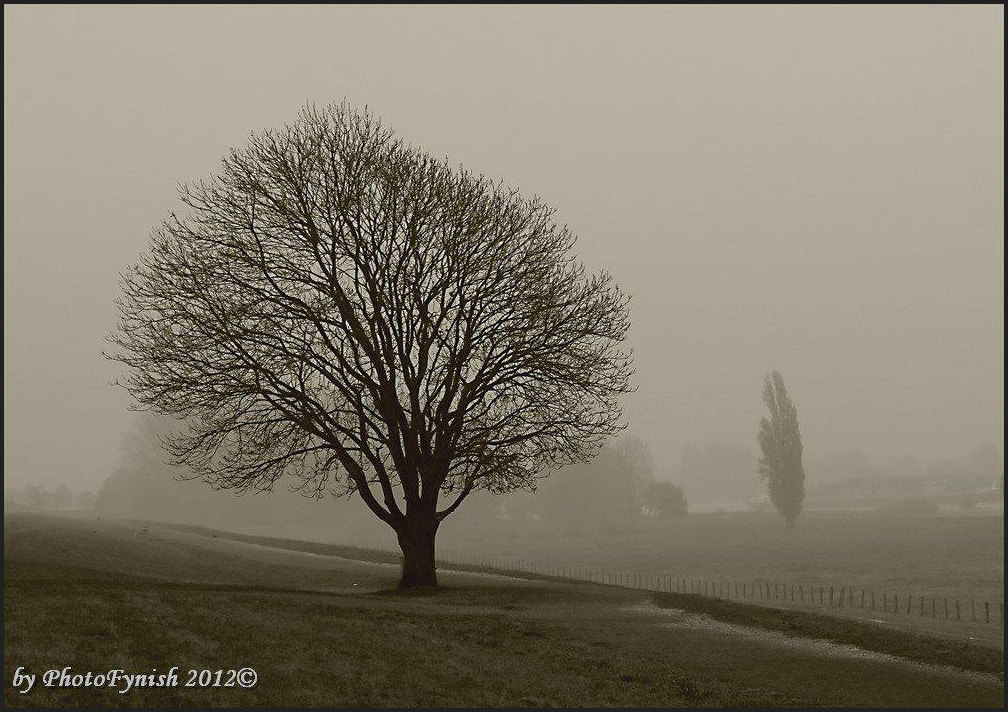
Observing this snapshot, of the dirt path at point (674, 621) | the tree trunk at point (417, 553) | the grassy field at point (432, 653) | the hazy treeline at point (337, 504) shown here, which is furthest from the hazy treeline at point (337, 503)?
the grassy field at point (432, 653)

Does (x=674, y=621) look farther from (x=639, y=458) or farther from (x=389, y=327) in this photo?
(x=639, y=458)

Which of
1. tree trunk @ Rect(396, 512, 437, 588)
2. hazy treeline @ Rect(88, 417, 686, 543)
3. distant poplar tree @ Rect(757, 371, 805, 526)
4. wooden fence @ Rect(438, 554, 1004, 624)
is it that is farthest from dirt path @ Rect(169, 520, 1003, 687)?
hazy treeline @ Rect(88, 417, 686, 543)

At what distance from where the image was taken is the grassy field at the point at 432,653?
1509cm

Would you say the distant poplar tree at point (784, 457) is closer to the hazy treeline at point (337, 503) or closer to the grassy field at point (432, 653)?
the hazy treeline at point (337, 503)

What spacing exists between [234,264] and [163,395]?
5.57 m

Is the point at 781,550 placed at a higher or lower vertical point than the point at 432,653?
higher

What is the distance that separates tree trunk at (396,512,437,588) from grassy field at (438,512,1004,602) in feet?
106

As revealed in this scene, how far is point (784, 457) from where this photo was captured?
110 meters

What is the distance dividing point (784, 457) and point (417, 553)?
8538 centimetres

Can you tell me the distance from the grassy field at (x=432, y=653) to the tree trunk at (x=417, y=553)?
199 inches

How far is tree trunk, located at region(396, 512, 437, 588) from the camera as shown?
33719mm

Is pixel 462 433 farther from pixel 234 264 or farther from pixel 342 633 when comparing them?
pixel 342 633

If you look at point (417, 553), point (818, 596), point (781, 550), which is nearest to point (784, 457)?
point (781, 550)

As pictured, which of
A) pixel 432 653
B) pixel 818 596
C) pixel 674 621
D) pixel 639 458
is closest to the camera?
pixel 432 653
